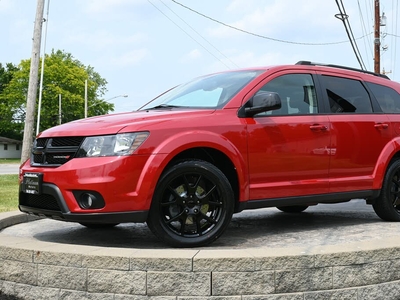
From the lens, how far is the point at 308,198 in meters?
5.52

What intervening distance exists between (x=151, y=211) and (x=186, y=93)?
1.75 metres

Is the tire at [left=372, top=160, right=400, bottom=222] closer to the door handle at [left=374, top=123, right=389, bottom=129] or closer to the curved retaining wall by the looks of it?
the door handle at [left=374, top=123, right=389, bottom=129]

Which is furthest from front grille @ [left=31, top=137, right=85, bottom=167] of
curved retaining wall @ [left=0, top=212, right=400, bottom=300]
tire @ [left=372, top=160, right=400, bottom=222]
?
tire @ [left=372, top=160, right=400, bottom=222]

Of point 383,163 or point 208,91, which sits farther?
point 383,163

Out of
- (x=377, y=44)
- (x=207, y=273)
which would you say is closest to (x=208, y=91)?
(x=207, y=273)

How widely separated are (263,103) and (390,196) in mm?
2298

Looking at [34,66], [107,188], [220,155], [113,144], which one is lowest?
[107,188]

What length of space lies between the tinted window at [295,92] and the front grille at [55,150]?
1.93 m

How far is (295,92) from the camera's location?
19.0 feet

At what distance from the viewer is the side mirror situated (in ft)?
16.4

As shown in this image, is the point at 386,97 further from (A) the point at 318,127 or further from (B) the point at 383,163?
(A) the point at 318,127

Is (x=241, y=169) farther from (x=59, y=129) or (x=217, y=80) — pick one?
(x=59, y=129)

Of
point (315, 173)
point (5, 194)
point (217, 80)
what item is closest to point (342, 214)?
point (315, 173)

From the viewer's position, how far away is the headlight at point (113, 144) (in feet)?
14.7
